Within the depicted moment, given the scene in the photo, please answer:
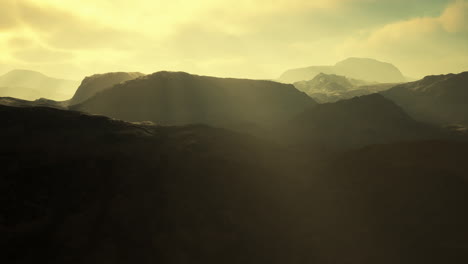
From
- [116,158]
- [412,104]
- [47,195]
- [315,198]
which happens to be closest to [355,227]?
[315,198]

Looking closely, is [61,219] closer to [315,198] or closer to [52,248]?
[52,248]

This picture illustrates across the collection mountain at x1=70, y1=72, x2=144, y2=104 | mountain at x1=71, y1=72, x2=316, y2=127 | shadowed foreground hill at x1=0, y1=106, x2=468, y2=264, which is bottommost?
shadowed foreground hill at x1=0, y1=106, x2=468, y2=264

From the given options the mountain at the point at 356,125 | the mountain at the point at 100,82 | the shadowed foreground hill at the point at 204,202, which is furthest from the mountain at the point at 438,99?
the mountain at the point at 100,82

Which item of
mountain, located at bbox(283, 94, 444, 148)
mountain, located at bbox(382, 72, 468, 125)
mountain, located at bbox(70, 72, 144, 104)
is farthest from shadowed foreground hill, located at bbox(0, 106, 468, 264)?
mountain, located at bbox(70, 72, 144, 104)

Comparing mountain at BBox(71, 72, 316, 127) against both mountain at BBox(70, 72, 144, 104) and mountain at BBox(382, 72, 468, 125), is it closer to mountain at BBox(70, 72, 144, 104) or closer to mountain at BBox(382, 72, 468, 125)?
mountain at BBox(70, 72, 144, 104)

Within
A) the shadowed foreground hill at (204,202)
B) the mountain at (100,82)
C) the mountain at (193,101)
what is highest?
the mountain at (100,82)

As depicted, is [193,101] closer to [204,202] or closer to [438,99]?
[204,202]

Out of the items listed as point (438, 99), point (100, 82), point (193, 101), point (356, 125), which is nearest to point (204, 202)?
point (356, 125)

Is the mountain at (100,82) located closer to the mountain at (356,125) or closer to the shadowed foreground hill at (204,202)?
the mountain at (356,125)
